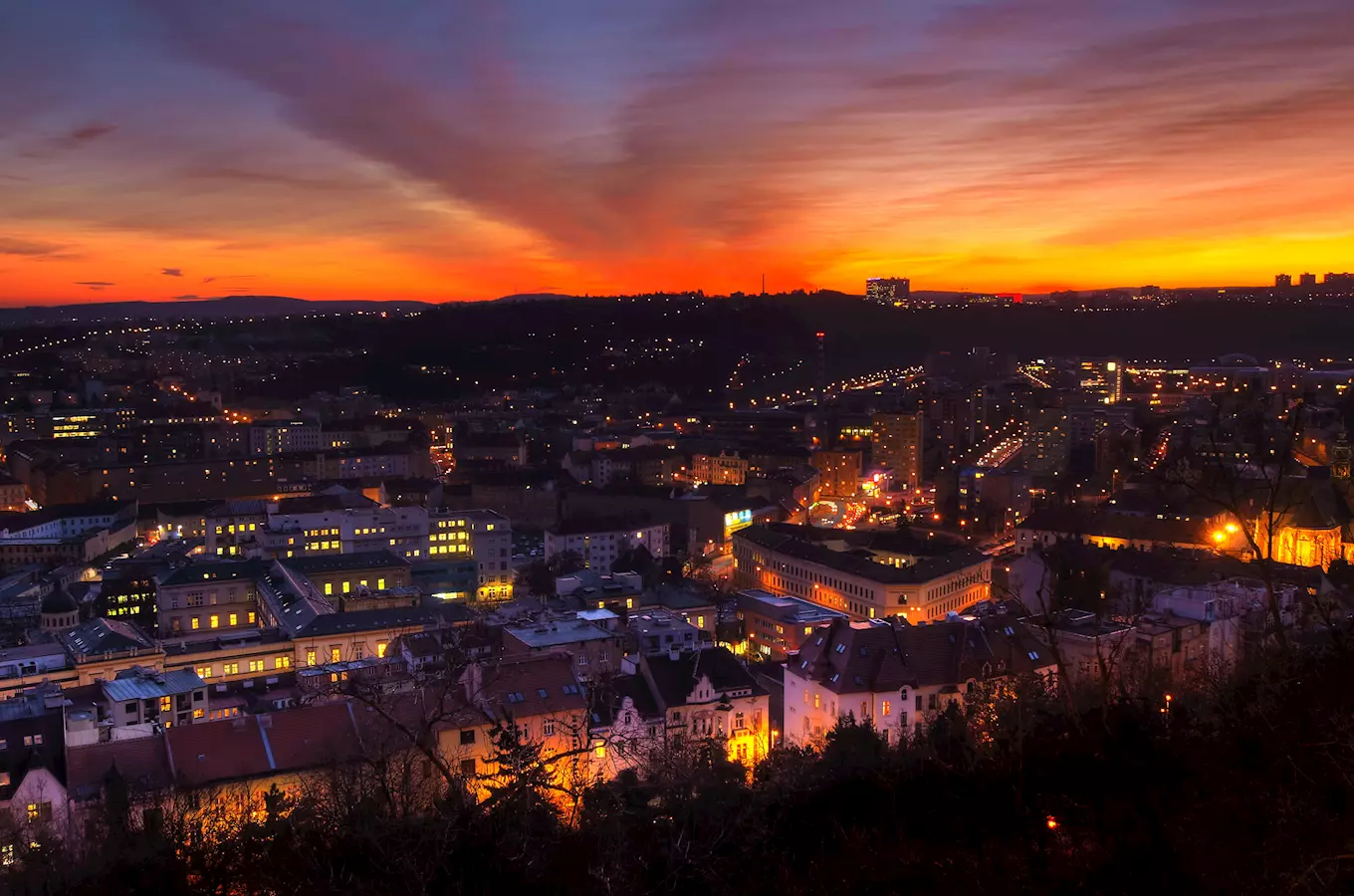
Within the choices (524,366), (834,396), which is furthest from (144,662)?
(524,366)

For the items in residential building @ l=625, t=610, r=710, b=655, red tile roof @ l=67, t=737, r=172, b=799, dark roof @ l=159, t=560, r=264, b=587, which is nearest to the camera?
red tile roof @ l=67, t=737, r=172, b=799

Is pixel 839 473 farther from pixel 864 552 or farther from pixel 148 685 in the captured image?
pixel 148 685

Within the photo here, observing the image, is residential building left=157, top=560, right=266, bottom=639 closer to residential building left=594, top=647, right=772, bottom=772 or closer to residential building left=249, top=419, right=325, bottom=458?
residential building left=594, top=647, right=772, bottom=772

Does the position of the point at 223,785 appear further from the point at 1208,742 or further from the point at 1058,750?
the point at 1208,742

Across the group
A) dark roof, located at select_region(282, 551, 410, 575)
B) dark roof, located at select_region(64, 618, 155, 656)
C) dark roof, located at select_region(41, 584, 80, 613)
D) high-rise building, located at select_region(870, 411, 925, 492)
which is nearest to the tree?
dark roof, located at select_region(282, 551, 410, 575)

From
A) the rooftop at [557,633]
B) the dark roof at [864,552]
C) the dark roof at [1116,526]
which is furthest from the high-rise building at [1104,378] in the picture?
the rooftop at [557,633]

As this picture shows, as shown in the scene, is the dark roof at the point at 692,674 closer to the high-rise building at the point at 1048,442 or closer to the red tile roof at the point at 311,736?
the red tile roof at the point at 311,736
